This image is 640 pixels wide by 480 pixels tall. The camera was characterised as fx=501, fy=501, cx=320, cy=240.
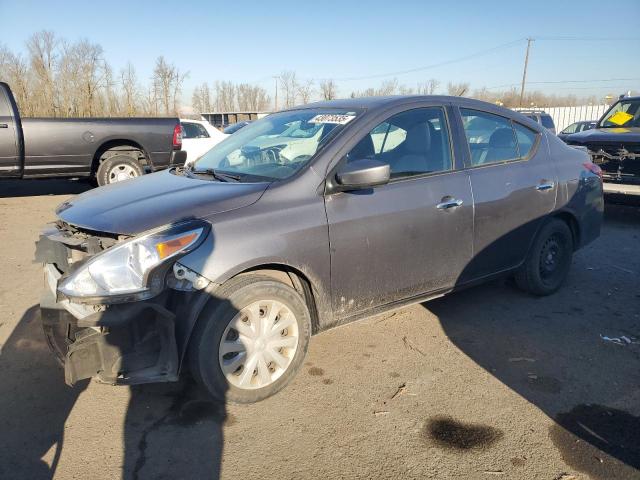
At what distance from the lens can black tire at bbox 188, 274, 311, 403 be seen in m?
2.78

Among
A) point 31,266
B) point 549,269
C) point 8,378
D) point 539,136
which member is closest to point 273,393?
point 8,378

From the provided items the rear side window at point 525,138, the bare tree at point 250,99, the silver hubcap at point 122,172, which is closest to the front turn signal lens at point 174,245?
the rear side window at point 525,138

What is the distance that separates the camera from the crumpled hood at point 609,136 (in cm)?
793

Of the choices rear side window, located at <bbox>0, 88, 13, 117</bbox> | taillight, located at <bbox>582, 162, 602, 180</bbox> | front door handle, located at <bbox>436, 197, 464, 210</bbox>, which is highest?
rear side window, located at <bbox>0, 88, 13, 117</bbox>

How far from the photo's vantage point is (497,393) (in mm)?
3166

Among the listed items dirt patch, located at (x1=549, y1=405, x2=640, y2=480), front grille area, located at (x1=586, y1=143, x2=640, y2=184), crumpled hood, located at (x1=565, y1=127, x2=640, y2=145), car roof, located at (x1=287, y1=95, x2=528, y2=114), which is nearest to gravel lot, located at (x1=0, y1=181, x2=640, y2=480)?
dirt patch, located at (x1=549, y1=405, x2=640, y2=480)

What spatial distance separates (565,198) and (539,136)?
617mm

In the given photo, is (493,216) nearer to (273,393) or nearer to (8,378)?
(273,393)

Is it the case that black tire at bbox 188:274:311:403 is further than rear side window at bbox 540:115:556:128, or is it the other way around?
rear side window at bbox 540:115:556:128

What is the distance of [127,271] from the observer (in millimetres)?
2637

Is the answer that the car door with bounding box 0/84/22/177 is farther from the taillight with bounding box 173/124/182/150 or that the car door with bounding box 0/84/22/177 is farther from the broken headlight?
the broken headlight

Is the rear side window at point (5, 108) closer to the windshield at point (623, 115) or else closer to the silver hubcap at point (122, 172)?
the silver hubcap at point (122, 172)

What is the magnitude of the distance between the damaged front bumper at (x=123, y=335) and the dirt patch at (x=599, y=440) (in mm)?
2102

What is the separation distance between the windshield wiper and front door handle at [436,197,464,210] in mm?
1459
